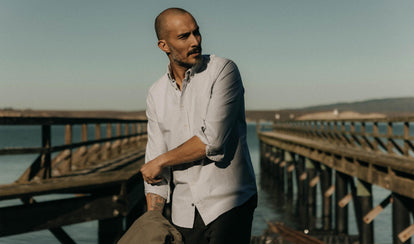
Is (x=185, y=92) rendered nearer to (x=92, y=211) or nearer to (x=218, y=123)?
(x=218, y=123)

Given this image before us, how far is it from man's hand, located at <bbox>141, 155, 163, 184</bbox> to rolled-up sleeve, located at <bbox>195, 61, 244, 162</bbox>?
229mm

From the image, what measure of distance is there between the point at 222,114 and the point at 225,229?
482 mm

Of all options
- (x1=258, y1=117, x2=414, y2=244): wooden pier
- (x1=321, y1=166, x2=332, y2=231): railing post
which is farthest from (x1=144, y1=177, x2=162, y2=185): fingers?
(x1=321, y1=166, x2=332, y2=231): railing post

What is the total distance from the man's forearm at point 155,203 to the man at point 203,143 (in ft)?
0.36

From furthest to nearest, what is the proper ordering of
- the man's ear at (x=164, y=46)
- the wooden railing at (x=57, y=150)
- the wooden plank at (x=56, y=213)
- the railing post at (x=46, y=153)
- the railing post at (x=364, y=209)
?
the railing post at (x=364, y=209) → the railing post at (x=46, y=153) → the wooden railing at (x=57, y=150) → the wooden plank at (x=56, y=213) → the man's ear at (x=164, y=46)

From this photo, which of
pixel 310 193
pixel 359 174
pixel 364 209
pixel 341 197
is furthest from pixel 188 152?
pixel 310 193

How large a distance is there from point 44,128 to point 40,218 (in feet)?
5.89

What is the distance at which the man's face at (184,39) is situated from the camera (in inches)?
83.7

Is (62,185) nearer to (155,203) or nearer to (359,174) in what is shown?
(155,203)

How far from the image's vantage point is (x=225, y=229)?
2180mm

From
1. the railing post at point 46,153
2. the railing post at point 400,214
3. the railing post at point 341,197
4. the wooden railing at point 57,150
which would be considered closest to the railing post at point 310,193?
the railing post at point 341,197

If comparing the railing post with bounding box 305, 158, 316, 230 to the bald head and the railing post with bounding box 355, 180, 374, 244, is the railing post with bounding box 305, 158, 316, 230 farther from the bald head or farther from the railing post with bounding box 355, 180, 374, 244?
the bald head

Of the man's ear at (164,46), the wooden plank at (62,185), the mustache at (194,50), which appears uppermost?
the man's ear at (164,46)

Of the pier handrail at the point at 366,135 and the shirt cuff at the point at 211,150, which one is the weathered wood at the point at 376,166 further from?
the shirt cuff at the point at 211,150
